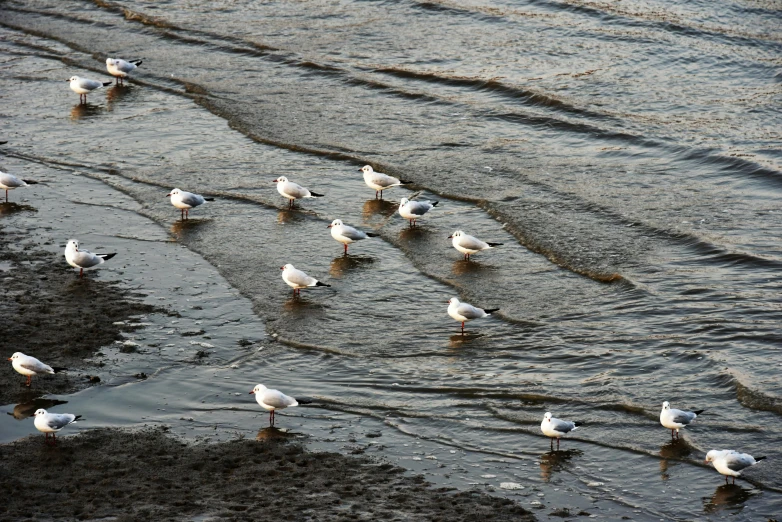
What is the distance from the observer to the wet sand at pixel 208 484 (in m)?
8.68

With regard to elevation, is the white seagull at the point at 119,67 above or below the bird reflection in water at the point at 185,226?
above

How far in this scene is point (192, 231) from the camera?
15375 millimetres

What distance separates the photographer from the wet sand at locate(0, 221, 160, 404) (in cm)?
1081

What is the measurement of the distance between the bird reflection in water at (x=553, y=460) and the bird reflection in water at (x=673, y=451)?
29.5 inches

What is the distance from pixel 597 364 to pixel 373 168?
750cm

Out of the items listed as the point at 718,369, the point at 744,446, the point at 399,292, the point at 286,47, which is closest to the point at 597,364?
the point at 718,369

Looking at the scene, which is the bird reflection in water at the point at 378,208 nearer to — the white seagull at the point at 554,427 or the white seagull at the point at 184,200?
the white seagull at the point at 184,200

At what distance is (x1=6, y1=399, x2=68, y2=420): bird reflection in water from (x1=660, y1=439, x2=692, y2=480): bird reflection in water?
5745 millimetres

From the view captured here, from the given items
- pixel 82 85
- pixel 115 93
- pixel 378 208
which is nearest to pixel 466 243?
pixel 378 208

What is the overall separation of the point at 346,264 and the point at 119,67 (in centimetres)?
1067

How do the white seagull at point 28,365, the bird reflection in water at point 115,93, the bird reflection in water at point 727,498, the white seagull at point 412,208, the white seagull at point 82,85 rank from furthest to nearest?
the bird reflection in water at point 115,93, the white seagull at point 82,85, the white seagull at point 412,208, the white seagull at point 28,365, the bird reflection in water at point 727,498

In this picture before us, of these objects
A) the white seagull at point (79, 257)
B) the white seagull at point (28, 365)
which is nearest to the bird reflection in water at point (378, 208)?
the white seagull at point (79, 257)

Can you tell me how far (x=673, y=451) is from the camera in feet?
32.8

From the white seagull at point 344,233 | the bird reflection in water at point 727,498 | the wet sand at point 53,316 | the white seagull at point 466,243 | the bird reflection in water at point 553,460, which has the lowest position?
the wet sand at point 53,316
